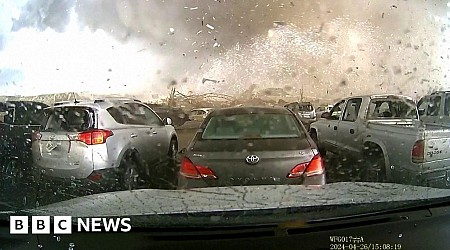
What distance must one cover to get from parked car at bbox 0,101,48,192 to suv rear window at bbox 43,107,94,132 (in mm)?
72

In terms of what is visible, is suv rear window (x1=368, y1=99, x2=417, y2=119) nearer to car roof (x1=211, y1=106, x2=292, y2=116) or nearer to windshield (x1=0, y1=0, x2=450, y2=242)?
windshield (x1=0, y1=0, x2=450, y2=242)

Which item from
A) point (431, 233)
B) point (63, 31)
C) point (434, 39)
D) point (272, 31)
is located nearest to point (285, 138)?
point (272, 31)

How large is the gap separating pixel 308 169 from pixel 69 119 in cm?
150

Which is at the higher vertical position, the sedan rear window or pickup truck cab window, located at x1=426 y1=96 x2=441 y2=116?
pickup truck cab window, located at x1=426 y1=96 x2=441 y2=116

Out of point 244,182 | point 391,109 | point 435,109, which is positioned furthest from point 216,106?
point 435,109

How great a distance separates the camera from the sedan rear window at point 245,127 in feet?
11.4

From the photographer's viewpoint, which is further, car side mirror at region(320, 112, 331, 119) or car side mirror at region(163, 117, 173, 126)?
car side mirror at region(320, 112, 331, 119)

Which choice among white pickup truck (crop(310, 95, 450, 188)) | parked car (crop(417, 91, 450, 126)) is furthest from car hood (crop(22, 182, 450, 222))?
parked car (crop(417, 91, 450, 126))

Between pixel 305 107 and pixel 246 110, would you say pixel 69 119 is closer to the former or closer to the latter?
pixel 246 110

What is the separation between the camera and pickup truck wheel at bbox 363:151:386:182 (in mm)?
3500

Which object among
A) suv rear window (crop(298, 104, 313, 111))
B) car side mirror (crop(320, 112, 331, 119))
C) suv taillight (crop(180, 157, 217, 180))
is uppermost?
suv rear window (crop(298, 104, 313, 111))

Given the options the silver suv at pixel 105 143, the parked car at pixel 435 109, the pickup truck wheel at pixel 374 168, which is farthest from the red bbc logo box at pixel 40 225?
the parked car at pixel 435 109

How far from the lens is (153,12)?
11.1ft

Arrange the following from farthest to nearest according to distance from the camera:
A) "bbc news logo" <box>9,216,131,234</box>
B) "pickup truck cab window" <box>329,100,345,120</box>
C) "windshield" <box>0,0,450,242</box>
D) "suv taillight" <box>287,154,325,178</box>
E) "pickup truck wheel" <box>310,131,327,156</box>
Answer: "pickup truck cab window" <box>329,100,345,120</box> < "pickup truck wheel" <box>310,131,327,156</box> < "suv taillight" <box>287,154,325,178</box> < "windshield" <box>0,0,450,242</box> < "bbc news logo" <box>9,216,131,234</box>
